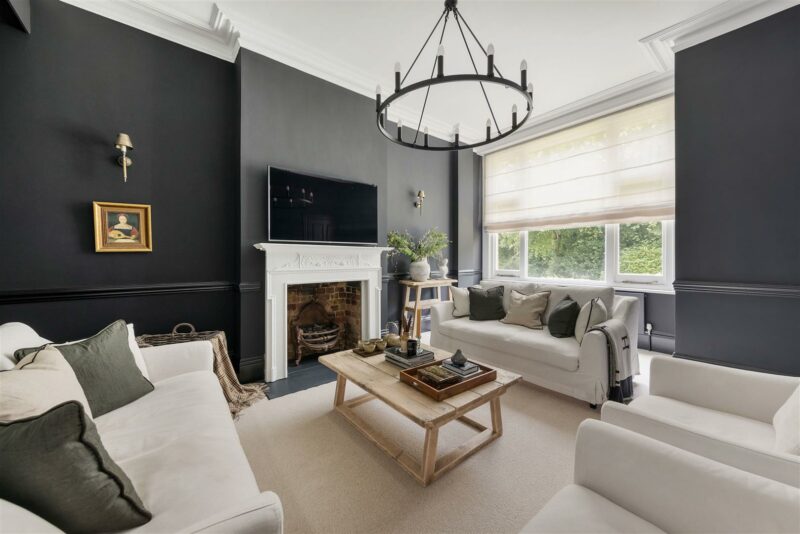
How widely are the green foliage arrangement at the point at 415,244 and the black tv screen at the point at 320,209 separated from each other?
1.47 ft

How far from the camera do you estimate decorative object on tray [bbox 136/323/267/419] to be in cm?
244

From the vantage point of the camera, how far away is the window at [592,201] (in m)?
3.54

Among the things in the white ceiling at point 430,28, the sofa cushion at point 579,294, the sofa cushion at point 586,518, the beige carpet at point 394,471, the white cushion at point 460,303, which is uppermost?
the white ceiling at point 430,28

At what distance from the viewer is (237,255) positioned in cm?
297

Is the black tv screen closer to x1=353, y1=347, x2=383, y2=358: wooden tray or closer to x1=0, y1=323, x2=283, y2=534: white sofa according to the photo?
x1=353, y1=347, x2=383, y2=358: wooden tray

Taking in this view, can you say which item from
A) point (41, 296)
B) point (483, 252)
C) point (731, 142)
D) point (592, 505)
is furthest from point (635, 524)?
point (483, 252)

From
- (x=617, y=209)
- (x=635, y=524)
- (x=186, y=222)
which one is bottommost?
(x=635, y=524)

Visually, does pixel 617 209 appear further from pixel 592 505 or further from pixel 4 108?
pixel 4 108

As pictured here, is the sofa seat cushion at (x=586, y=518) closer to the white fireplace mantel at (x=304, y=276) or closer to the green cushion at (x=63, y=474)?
the green cushion at (x=63, y=474)

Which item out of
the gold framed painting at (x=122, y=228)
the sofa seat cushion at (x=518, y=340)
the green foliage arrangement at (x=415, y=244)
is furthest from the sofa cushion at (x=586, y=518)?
the green foliage arrangement at (x=415, y=244)

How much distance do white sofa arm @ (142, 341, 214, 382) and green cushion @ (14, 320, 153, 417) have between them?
222 millimetres

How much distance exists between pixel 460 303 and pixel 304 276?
176 cm

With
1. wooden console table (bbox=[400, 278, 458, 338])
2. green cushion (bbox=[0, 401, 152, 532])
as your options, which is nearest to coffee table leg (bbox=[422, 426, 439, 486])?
green cushion (bbox=[0, 401, 152, 532])

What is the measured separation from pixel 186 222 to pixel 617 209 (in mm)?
4650
